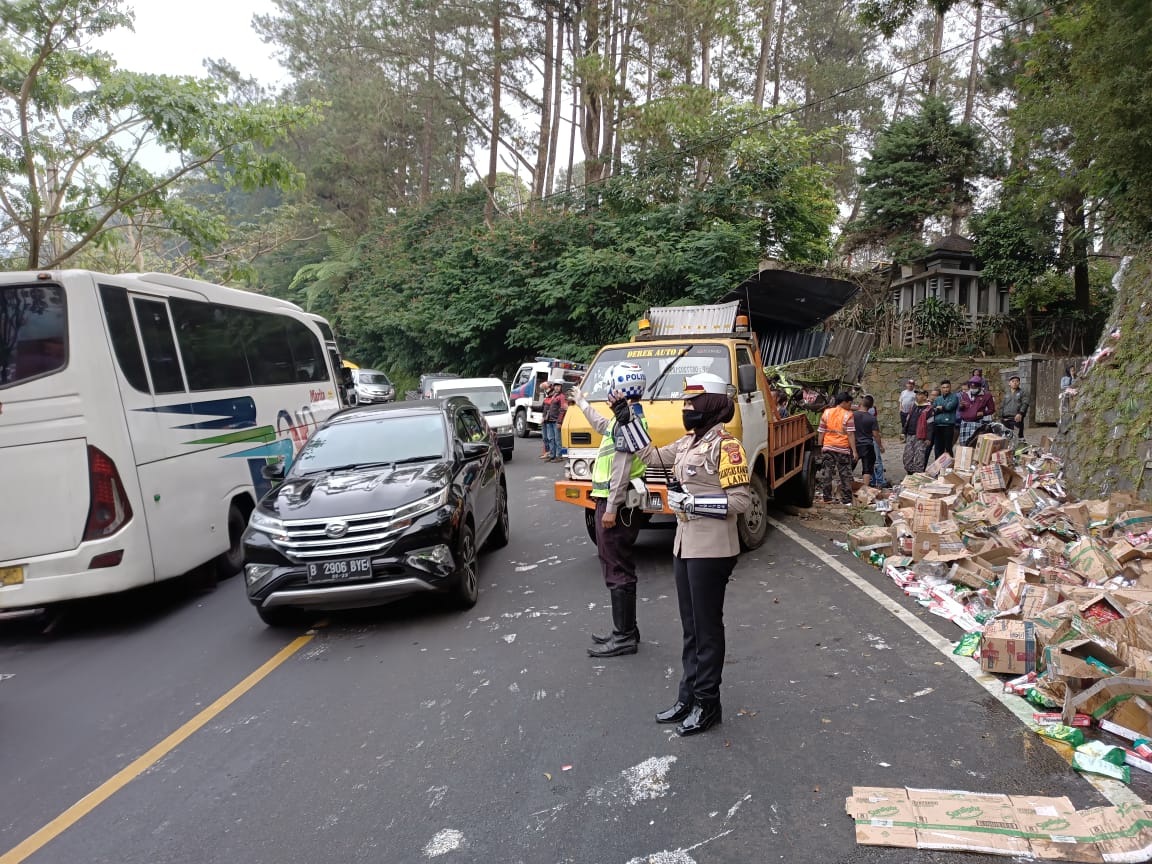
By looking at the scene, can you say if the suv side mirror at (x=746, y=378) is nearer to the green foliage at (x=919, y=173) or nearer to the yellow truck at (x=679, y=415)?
the yellow truck at (x=679, y=415)

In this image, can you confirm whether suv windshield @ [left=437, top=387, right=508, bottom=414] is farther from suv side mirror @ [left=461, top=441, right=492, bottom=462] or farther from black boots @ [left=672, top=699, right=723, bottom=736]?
black boots @ [left=672, top=699, right=723, bottom=736]

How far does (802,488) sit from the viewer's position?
10.6 metres

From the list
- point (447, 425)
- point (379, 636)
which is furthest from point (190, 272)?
point (379, 636)

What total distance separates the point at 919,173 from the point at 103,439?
85.3 feet

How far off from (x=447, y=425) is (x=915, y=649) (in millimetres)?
4634

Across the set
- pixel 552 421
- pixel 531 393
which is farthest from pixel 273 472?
pixel 531 393

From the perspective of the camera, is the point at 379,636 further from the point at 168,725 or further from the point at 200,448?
the point at 200,448

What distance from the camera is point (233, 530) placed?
27.8 ft

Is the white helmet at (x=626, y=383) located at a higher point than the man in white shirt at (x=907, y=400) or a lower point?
higher

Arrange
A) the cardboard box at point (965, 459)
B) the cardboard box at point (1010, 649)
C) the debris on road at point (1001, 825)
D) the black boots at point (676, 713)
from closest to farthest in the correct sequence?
the debris on road at point (1001, 825) < the black boots at point (676, 713) < the cardboard box at point (1010, 649) < the cardboard box at point (965, 459)

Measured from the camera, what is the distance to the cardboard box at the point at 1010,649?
441 centimetres

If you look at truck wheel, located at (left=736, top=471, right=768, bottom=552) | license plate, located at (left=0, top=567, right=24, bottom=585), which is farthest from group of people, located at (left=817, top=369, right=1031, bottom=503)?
license plate, located at (left=0, top=567, right=24, bottom=585)

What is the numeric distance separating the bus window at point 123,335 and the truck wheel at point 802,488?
7866 millimetres

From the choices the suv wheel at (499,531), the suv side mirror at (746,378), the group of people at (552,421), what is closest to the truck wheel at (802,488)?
the suv side mirror at (746,378)
